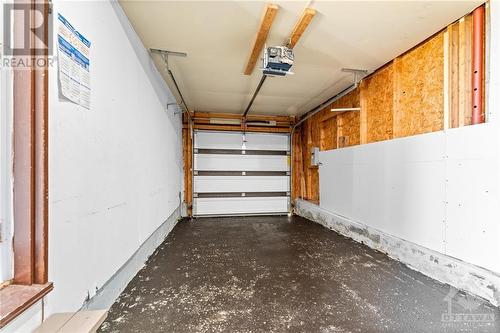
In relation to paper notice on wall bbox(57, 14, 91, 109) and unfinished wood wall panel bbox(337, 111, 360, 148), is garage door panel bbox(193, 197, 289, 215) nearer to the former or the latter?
unfinished wood wall panel bbox(337, 111, 360, 148)

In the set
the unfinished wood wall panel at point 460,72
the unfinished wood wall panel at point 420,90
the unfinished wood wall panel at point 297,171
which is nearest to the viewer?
the unfinished wood wall panel at point 460,72

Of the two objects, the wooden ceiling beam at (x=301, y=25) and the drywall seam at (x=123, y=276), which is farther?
the wooden ceiling beam at (x=301, y=25)

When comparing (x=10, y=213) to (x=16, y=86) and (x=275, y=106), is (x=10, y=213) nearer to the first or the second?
(x=16, y=86)

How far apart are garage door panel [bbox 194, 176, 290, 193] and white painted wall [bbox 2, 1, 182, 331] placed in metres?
2.45

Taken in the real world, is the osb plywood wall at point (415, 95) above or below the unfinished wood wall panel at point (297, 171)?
above

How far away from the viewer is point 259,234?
12.2 feet

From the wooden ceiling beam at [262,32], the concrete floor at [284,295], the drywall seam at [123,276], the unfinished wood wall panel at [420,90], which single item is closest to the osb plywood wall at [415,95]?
the unfinished wood wall panel at [420,90]

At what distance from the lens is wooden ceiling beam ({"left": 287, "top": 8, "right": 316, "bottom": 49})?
1.84m

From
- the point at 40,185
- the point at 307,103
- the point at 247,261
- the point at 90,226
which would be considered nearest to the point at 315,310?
the point at 247,261

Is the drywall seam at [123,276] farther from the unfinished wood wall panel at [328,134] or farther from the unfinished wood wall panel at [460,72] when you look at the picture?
the unfinished wood wall panel at [328,134]

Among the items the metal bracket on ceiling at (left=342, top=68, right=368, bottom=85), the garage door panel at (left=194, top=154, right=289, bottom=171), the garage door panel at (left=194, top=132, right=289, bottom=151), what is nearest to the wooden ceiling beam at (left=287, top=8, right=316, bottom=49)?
the metal bracket on ceiling at (left=342, top=68, right=368, bottom=85)

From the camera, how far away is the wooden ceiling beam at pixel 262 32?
182 centimetres

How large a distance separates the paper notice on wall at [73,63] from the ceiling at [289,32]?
750 mm

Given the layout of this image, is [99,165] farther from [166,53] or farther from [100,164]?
[166,53]
